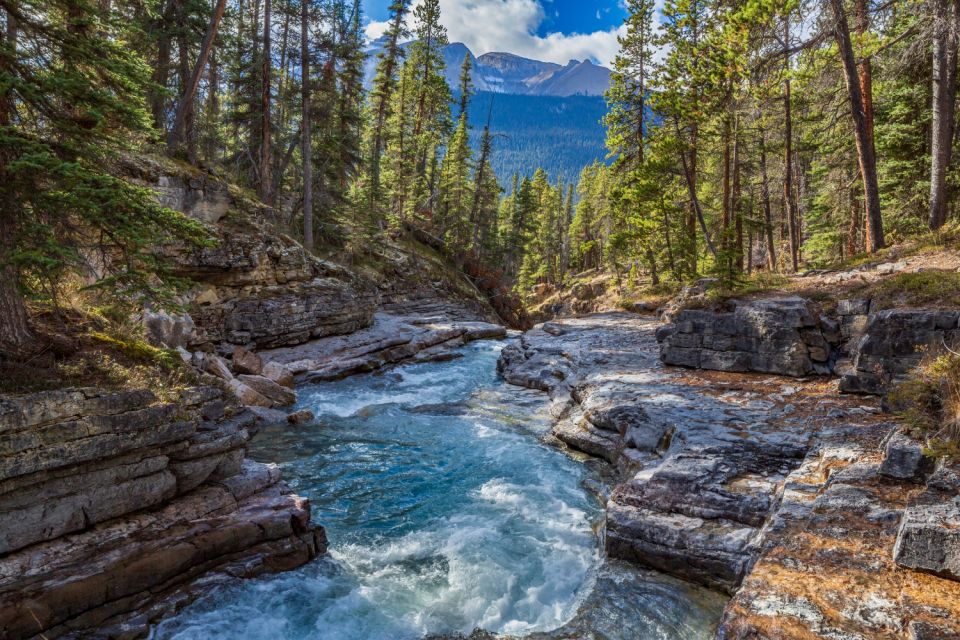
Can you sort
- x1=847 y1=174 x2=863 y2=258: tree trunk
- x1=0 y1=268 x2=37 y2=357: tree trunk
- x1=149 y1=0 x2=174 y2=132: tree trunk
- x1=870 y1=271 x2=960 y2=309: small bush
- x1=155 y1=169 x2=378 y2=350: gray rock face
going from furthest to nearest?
x1=847 y1=174 x2=863 y2=258: tree trunk
x1=149 y1=0 x2=174 y2=132: tree trunk
x1=155 y1=169 x2=378 y2=350: gray rock face
x1=870 y1=271 x2=960 y2=309: small bush
x1=0 y1=268 x2=37 y2=357: tree trunk

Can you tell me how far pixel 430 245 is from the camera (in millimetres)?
42312

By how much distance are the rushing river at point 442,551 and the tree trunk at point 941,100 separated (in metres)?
13.9

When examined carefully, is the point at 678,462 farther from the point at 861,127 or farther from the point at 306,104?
the point at 306,104

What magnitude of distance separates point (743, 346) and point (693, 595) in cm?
864

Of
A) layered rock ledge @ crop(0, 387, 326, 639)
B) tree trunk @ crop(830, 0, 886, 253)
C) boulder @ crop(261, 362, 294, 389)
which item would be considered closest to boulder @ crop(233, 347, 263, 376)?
boulder @ crop(261, 362, 294, 389)

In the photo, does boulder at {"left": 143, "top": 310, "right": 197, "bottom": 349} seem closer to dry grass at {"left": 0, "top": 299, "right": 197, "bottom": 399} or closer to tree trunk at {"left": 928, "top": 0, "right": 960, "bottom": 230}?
dry grass at {"left": 0, "top": 299, "right": 197, "bottom": 399}

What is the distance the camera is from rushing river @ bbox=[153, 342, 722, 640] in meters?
6.43

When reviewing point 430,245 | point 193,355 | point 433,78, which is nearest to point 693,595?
point 193,355

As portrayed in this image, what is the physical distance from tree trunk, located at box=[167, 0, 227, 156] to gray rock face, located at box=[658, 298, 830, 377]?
19608 millimetres

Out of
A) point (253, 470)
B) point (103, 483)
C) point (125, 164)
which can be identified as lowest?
point (253, 470)

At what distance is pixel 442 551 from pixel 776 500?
5.32 meters

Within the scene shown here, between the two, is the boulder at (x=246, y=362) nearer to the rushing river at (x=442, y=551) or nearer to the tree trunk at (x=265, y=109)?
the rushing river at (x=442, y=551)

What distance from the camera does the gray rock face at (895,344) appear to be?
862 centimetres

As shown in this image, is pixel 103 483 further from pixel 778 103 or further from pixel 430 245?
pixel 430 245
